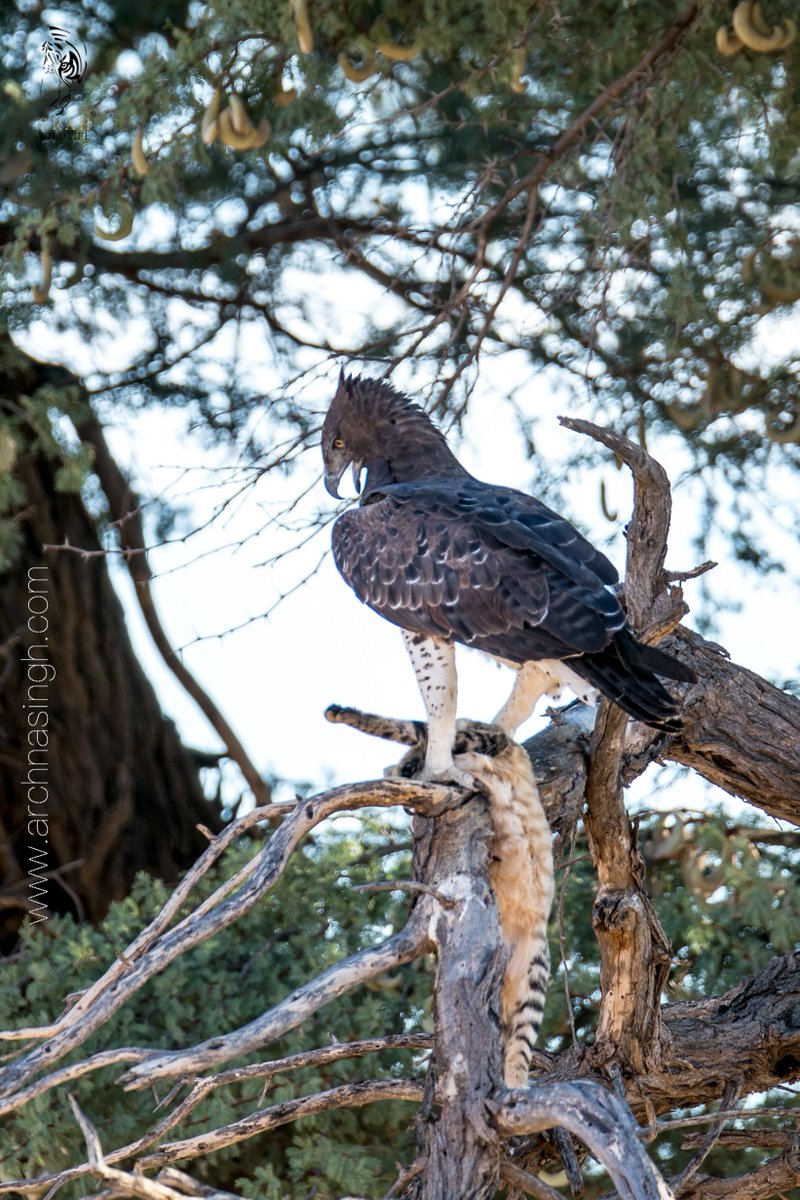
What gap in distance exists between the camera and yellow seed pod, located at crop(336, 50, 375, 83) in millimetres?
4609

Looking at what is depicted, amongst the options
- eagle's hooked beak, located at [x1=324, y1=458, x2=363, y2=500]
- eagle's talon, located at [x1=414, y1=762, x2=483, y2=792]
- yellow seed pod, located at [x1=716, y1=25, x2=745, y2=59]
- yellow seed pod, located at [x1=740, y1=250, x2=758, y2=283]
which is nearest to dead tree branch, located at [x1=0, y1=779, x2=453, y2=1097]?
eagle's talon, located at [x1=414, y1=762, x2=483, y2=792]

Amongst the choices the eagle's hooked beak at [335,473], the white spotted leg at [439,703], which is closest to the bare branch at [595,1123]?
the white spotted leg at [439,703]

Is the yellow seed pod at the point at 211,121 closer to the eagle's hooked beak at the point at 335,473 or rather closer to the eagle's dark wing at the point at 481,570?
the eagle's hooked beak at the point at 335,473

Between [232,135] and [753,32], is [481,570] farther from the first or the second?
[753,32]

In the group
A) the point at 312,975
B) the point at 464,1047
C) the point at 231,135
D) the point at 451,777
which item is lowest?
the point at 464,1047

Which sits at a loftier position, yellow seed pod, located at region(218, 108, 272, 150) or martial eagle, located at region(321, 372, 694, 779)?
yellow seed pod, located at region(218, 108, 272, 150)

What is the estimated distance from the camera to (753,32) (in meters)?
4.54

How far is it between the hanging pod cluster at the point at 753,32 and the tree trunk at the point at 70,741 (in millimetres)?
3493

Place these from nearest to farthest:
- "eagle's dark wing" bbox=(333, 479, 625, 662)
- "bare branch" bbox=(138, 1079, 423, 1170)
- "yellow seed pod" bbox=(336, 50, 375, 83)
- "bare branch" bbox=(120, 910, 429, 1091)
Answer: "bare branch" bbox=(120, 910, 429, 1091) < "bare branch" bbox=(138, 1079, 423, 1170) < "eagle's dark wing" bbox=(333, 479, 625, 662) < "yellow seed pod" bbox=(336, 50, 375, 83)

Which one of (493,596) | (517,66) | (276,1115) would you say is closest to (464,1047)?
(276,1115)

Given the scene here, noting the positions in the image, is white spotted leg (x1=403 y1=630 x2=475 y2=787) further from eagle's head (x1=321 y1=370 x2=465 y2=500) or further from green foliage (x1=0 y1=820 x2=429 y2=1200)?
green foliage (x1=0 y1=820 x2=429 y2=1200)

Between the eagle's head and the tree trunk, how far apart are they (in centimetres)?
274

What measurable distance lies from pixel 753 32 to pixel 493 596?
7.16 ft

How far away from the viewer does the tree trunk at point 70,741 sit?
698 cm
